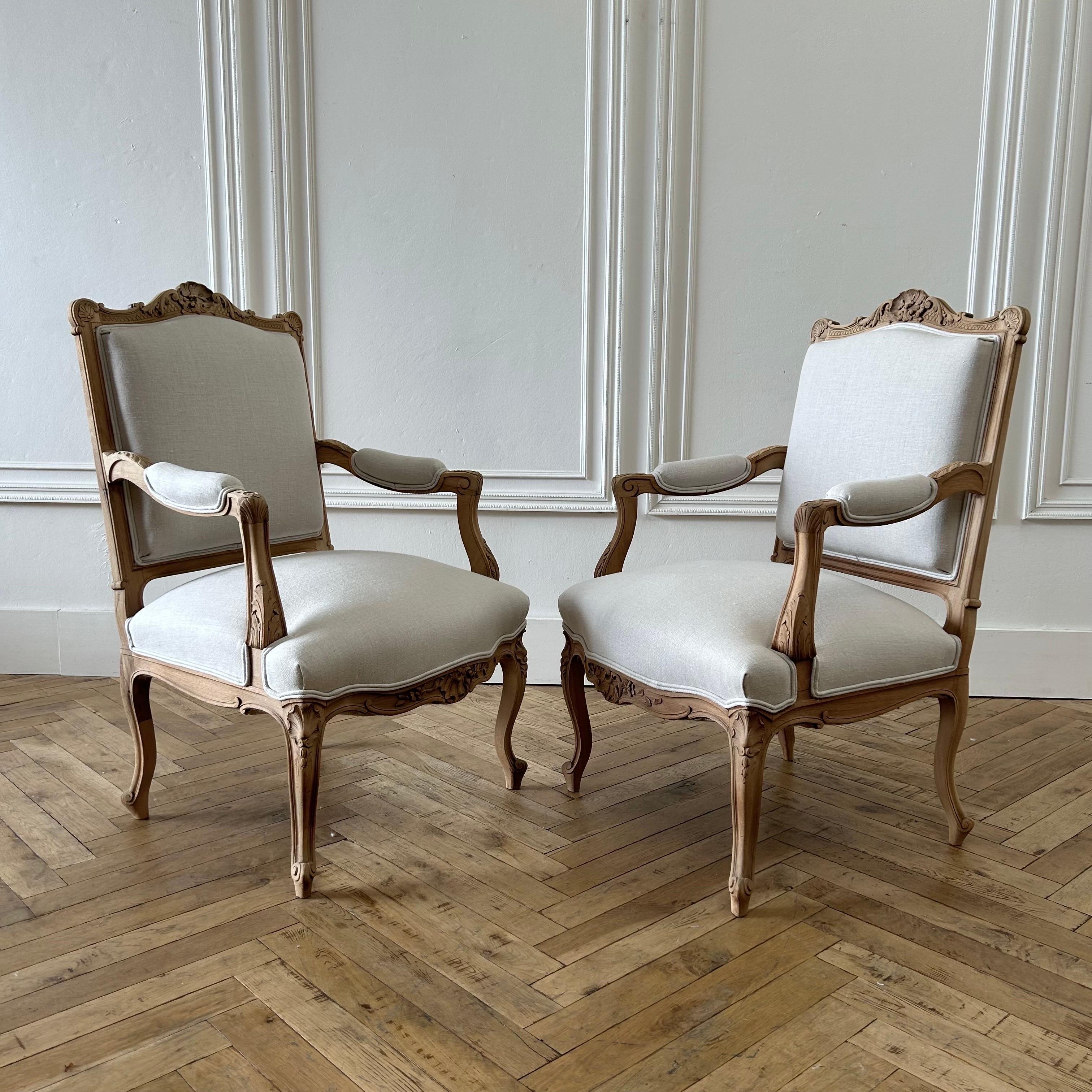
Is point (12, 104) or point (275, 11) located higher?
point (275, 11)

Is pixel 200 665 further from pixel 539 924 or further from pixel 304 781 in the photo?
pixel 539 924

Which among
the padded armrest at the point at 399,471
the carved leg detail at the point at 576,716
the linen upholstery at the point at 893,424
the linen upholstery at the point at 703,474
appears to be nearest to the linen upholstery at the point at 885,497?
the linen upholstery at the point at 893,424

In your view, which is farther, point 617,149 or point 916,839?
point 617,149

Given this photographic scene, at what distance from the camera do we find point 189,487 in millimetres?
1672

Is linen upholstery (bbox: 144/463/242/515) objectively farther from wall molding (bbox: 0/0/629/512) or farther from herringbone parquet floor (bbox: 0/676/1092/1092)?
wall molding (bbox: 0/0/629/512)

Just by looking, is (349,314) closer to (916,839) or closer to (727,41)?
(727,41)

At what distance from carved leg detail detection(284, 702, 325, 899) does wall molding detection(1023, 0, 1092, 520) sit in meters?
2.17

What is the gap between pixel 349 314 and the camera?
289 centimetres

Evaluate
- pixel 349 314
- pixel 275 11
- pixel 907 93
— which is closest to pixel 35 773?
pixel 349 314

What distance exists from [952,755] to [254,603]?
1317 mm

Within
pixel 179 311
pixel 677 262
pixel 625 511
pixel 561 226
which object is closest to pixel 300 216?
pixel 561 226

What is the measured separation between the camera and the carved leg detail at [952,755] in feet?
6.09

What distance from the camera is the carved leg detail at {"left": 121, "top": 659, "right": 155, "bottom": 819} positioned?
1.93 m

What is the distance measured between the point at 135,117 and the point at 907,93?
2183 mm
